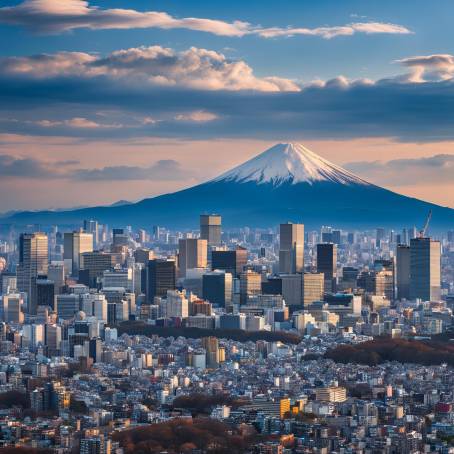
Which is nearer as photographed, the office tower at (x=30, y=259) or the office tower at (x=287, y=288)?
the office tower at (x=287, y=288)

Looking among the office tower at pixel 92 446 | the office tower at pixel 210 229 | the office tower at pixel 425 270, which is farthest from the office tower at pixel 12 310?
the office tower at pixel 92 446

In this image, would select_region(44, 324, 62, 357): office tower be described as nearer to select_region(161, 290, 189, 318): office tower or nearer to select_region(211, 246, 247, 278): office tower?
select_region(161, 290, 189, 318): office tower

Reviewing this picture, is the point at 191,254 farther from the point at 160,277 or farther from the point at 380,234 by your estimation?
the point at 380,234

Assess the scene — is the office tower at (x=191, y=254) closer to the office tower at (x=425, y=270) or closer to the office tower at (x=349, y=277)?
the office tower at (x=349, y=277)

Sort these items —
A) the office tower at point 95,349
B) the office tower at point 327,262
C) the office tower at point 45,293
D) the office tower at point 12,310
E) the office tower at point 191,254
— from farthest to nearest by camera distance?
the office tower at point 191,254 < the office tower at point 327,262 < the office tower at point 45,293 < the office tower at point 12,310 < the office tower at point 95,349

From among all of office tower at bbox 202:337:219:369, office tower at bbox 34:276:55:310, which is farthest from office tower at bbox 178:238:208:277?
office tower at bbox 202:337:219:369

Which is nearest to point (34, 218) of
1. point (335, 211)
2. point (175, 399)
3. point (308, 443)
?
point (335, 211)
